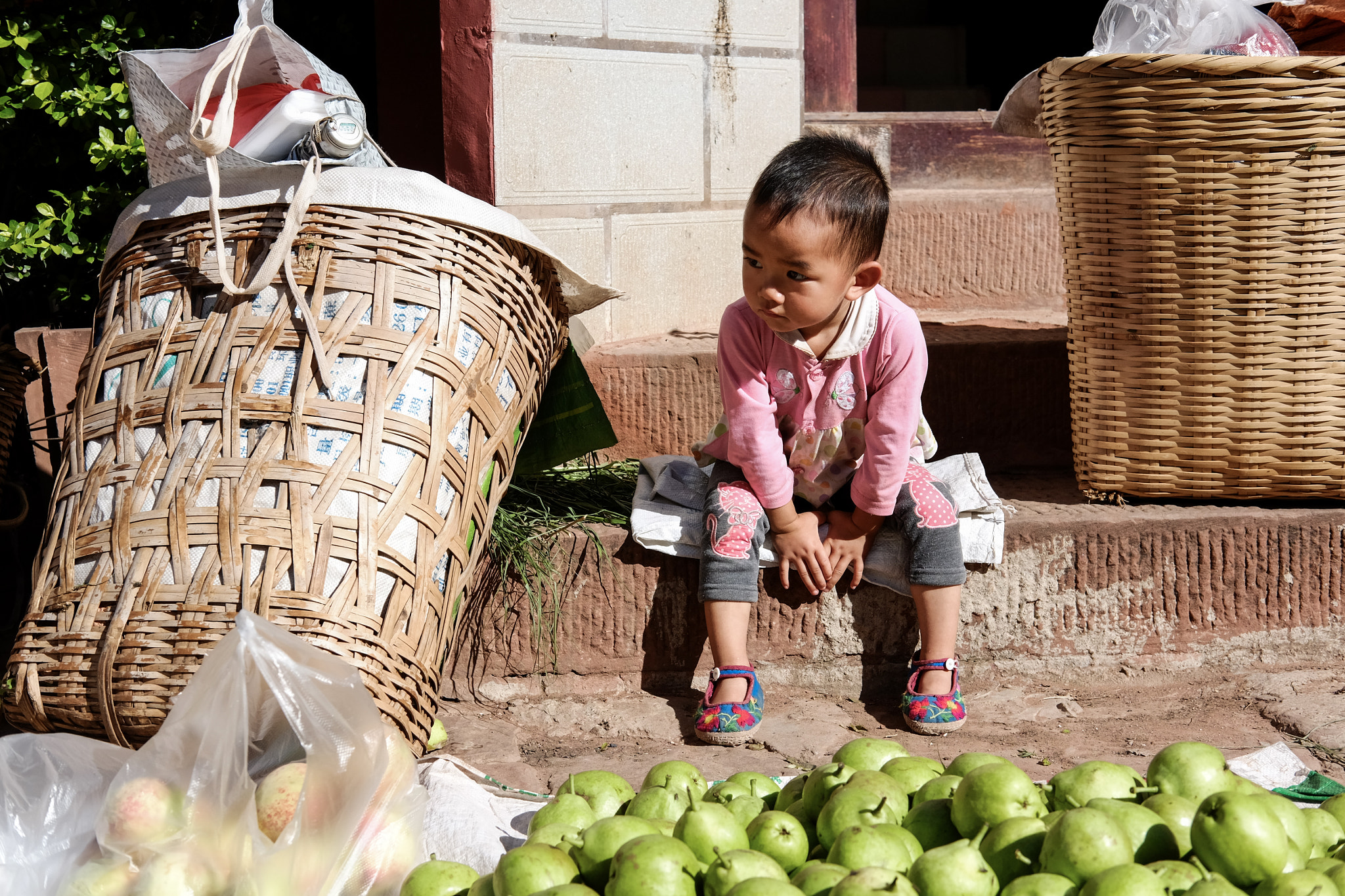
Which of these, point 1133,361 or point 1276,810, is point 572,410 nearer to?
point 1133,361

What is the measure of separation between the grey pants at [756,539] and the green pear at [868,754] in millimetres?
783

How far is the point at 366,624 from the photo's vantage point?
1.64 metres

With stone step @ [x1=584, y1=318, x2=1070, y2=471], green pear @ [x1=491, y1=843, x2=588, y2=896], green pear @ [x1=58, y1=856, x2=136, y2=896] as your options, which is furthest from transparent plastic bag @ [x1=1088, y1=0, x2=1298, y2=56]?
green pear @ [x1=58, y1=856, x2=136, y2=896]

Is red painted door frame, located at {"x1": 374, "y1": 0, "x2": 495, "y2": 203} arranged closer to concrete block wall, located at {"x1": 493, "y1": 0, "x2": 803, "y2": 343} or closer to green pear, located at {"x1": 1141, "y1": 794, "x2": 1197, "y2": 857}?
concrete block wall, located at {"x1": 493, "y1": 0, "x2": 803, "y2": 343}

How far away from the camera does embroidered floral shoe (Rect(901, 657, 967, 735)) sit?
88.5 inches

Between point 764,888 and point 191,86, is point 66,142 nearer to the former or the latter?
point 191,86

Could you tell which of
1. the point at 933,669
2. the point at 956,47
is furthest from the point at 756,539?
the point at 956,47

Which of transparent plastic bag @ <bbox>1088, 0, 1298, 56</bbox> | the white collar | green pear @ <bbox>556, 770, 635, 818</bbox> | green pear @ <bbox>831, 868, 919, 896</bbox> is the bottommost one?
green pear @ <bbox>556, 770, 635, 818</bbox>

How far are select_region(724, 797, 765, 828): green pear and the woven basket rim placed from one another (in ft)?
5.70

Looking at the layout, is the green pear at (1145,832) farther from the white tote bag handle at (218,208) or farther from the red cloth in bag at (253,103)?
the red cloth in bag at (253,103)

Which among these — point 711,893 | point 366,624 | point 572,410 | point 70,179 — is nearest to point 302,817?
point 366,624

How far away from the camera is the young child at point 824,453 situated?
7.14 feet

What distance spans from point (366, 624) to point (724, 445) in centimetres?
104

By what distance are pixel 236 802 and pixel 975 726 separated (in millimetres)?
1562
